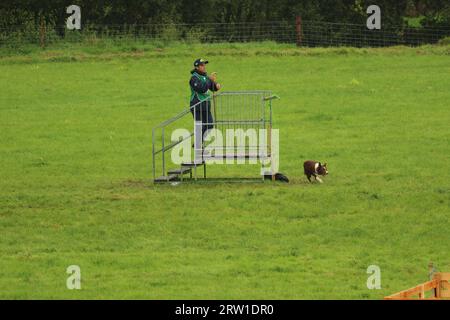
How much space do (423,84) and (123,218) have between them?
21.6 m

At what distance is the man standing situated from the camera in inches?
1136

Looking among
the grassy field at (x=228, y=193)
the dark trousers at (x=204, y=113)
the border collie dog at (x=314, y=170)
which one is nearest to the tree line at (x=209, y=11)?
the grassy field at (x=228, y=193)

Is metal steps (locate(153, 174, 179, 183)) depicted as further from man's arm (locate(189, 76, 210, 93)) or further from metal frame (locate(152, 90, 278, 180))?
man's arm (locate(189, 76, 210, 93))

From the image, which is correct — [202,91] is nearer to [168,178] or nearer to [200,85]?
[200,85]

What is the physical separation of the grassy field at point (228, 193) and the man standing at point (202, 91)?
182cm

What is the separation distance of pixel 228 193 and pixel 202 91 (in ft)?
9.46

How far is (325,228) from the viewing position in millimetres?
24125

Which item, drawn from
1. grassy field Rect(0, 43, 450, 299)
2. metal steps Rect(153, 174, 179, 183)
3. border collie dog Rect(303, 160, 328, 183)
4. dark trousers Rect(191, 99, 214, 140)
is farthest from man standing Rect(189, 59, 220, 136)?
border collie dog Rect(303, 160, 328, 183)

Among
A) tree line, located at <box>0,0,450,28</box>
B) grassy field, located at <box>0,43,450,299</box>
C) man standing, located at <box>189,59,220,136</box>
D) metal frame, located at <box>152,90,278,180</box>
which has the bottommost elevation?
grassy field, located at <box>0,43,450,299</box>

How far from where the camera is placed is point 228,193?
27375 millimetres

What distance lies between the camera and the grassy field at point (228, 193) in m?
20.8

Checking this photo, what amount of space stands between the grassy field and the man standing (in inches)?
71.7

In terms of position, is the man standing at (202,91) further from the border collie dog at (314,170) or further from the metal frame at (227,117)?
the border collie dog at (314,170)

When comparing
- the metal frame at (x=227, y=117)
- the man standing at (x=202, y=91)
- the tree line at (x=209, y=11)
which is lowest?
the metal frame at (x=227, y=117)
